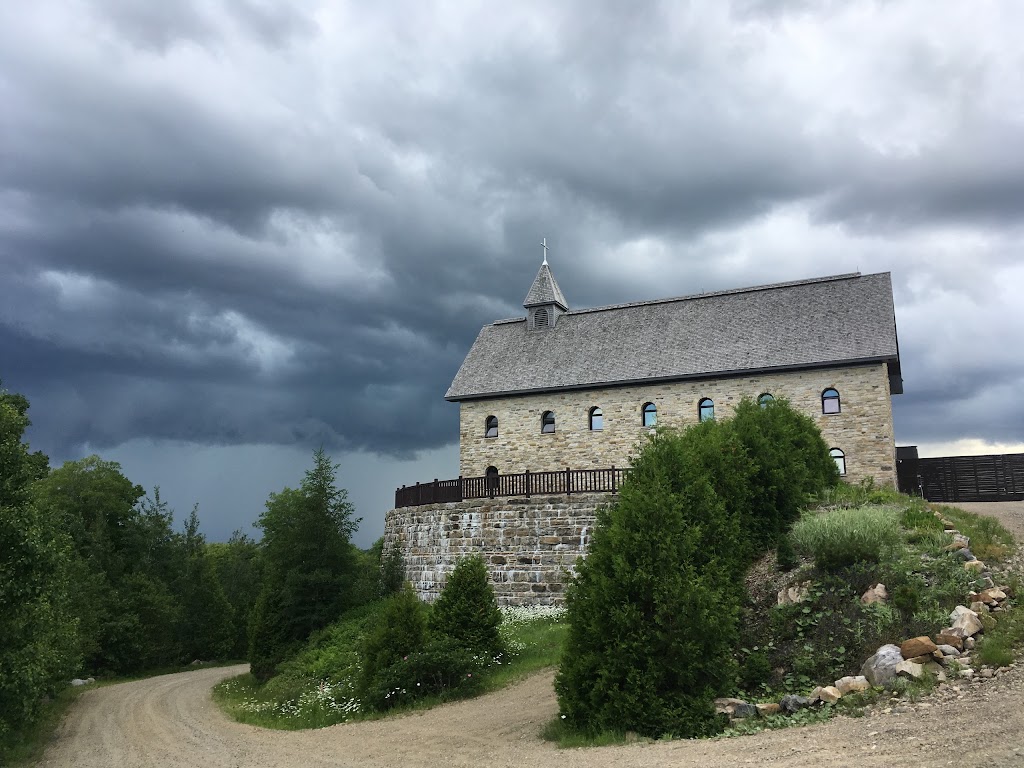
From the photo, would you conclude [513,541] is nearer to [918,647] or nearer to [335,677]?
[335,677]

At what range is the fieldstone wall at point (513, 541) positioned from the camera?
24.4m

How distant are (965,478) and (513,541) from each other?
1908cm

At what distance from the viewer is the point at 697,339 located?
1298 inches

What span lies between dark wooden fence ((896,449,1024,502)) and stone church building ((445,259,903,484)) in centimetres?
398

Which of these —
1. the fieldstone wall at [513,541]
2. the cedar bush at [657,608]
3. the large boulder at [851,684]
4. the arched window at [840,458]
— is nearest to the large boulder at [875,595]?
the cedar bush at [657,608]

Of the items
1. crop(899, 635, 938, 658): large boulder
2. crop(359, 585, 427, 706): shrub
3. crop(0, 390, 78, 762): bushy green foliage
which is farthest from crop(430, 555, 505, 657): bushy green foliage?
crop(899, 635, 938, 658): large boulder

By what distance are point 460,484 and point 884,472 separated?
15.7 metres

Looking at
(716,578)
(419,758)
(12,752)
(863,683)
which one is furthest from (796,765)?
(12,752)

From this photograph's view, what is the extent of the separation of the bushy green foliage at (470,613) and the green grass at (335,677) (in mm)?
685

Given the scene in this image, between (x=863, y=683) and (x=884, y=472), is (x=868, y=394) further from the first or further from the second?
(x=863, y=683)

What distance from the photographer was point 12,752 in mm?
16969

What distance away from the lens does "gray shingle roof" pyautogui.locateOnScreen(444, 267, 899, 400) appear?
1178 inches

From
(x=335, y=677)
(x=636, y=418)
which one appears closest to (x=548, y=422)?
(x=636, y=418)

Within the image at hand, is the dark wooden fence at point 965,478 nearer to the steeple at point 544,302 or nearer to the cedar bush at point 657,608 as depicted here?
the steeple at point 544,302
